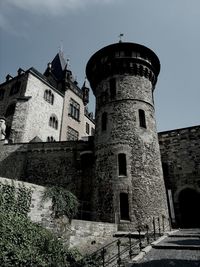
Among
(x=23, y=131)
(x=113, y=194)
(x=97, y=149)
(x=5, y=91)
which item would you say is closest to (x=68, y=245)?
(x=113, y=194)

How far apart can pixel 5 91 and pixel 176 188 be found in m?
25.0

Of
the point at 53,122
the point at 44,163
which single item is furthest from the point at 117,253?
the point at 53,122

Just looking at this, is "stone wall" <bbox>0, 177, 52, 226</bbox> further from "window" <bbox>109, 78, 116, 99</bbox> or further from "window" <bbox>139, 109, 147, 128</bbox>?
"window" <bbox>109, 78, 116, 99</bbox>

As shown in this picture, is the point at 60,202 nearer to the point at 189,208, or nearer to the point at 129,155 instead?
the point at 129,155

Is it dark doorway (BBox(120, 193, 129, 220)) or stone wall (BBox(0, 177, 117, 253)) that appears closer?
stone wall (BBox(0, 177, 117, 253))

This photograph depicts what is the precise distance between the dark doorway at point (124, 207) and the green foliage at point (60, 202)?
3.01m

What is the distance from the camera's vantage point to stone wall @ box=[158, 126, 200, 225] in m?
18.4

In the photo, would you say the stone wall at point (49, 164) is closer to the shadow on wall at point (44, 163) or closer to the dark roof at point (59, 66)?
the shadow on wall at point (44, 163)

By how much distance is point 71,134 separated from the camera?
34.1 metres

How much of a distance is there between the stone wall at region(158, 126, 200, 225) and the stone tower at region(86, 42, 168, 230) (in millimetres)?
3927

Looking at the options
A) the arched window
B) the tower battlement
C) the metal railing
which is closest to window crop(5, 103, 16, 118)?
the tower battlement

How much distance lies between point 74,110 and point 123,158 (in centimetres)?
2208

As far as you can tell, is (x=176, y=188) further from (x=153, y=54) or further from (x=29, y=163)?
(x=29, y=163)

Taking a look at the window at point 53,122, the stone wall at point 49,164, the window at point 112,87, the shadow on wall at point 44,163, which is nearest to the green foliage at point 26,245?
the stone wall at point 49,164
